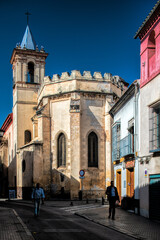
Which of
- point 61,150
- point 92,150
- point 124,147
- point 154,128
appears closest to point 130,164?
point 124,147

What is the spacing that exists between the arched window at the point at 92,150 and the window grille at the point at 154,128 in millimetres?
14786

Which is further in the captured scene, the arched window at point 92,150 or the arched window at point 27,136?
the arched window at point 27,136

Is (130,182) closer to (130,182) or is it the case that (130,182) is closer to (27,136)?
(130,182)

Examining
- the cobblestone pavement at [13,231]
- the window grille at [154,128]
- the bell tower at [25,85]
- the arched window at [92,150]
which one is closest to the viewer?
the cobblestone pavement at [13,231]

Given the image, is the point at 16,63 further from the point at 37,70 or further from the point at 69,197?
the point at 69,197

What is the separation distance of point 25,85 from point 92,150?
1255 cm

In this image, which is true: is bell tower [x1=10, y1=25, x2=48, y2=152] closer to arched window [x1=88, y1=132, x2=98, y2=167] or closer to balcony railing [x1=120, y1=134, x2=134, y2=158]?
arched window [x1=88, y1=132, x2=98, y2=167]

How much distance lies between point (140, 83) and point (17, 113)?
22468mm

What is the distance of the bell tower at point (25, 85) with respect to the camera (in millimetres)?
36094

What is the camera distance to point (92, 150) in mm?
28766

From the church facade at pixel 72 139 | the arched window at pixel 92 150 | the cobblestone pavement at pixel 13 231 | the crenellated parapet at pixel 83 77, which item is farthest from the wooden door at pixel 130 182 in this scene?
the crenellated parapet at pixel 83 77

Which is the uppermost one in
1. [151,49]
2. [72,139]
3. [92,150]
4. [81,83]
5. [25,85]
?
[25,85]

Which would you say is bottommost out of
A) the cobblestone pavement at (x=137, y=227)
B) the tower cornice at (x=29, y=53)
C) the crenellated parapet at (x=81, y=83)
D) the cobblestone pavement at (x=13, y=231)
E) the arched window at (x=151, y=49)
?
the cobblestone pavement at (x=137, y=227)

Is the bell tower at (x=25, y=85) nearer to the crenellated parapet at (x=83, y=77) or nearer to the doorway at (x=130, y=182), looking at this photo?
the crenellated parapet at (x=83, y=77)
